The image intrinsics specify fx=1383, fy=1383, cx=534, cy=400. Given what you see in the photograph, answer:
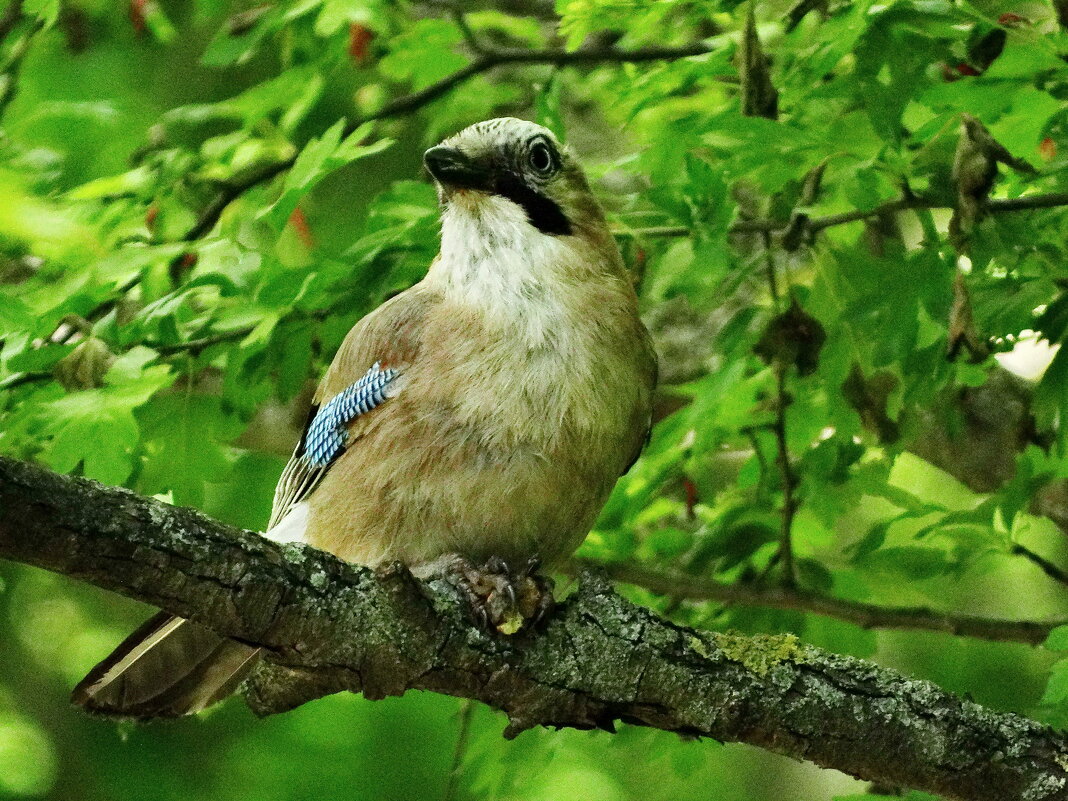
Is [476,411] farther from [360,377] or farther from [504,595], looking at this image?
[504,595]

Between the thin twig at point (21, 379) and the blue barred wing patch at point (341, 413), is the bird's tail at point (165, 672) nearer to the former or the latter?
the blue barred wing patch at point (341, 413)

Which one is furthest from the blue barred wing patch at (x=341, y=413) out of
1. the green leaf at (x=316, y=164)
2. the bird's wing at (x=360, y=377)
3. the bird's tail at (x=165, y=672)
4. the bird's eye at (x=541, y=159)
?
the bird's eye at (x=541, y=159)

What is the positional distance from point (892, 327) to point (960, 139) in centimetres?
42

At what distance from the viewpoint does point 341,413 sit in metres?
3.21

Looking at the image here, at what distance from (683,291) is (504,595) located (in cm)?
97

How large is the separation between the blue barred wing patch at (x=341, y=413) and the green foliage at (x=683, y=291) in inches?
5.0

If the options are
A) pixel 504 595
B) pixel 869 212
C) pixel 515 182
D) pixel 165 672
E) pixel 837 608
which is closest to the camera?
pixel 504 595

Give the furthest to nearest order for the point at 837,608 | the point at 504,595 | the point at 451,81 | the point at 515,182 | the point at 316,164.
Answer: the point at 451,81 → the point at 837,608 → the point at 515,182 → the point at 316,164 → the point at 504,595

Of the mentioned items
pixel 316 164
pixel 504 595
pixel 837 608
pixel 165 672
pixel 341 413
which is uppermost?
pixel 316 164

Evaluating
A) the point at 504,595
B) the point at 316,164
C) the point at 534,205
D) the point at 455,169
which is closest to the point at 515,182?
the point at 534,205

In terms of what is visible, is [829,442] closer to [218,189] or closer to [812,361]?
[812,361]

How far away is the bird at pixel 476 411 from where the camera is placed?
2.88 meters

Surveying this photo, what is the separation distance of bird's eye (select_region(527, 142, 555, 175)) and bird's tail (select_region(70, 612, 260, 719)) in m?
1.32

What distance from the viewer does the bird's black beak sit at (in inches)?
125
